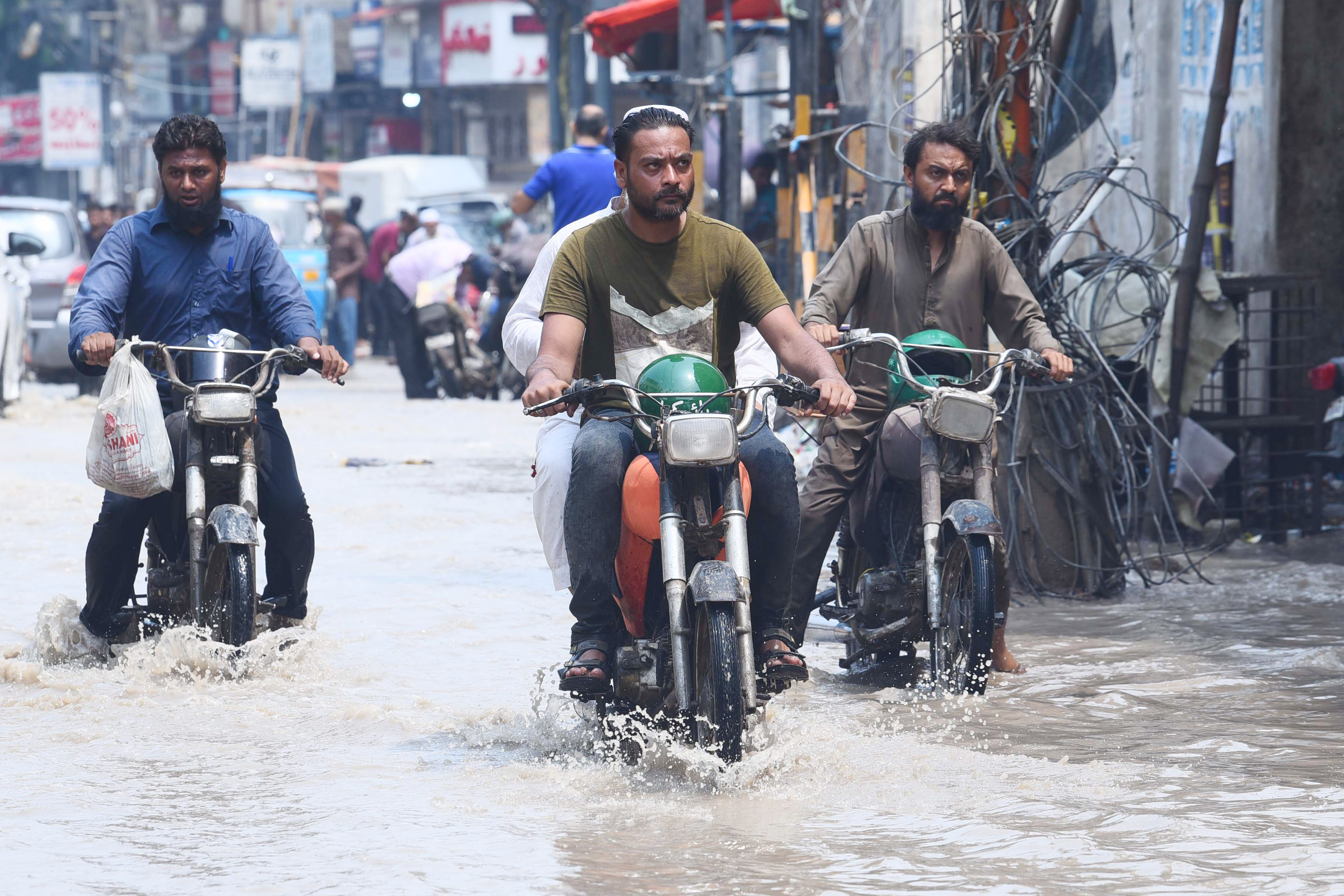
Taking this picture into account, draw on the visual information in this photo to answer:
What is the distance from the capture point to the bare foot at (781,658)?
4660 millimetres

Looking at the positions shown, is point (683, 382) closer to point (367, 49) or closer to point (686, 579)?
point (686, 579)

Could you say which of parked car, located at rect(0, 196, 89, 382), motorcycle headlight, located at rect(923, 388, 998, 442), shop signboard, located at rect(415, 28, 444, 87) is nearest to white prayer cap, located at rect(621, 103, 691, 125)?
motorcycle headlight, located at rect(923, 388, 998, 442)

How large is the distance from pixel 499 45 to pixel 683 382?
53783 millimetres

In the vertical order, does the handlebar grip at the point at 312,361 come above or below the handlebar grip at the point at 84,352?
below

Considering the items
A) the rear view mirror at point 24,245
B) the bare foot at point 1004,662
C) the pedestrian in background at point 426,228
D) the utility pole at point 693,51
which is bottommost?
the bare foot at point 1004,662

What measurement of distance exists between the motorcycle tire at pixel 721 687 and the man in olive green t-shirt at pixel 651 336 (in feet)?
0.91

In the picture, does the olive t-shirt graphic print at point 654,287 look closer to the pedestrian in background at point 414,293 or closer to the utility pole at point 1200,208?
the utility pole at point 1200,208

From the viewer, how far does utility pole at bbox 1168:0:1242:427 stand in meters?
8.58

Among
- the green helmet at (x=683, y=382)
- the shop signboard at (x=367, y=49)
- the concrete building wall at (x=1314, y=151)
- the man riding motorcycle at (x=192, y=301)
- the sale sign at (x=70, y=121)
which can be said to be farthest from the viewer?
the shop signboard at (x=367, y=49)

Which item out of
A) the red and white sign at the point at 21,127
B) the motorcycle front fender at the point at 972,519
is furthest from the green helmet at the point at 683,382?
the red and white sign at the point at 21,127

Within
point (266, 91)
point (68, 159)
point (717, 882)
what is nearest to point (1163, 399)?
point (717, 882)

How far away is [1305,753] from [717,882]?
1.92 meters

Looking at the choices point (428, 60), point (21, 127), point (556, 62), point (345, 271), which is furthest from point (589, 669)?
point (21, 127)

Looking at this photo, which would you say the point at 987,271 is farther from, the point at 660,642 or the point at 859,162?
the point at 859,162
